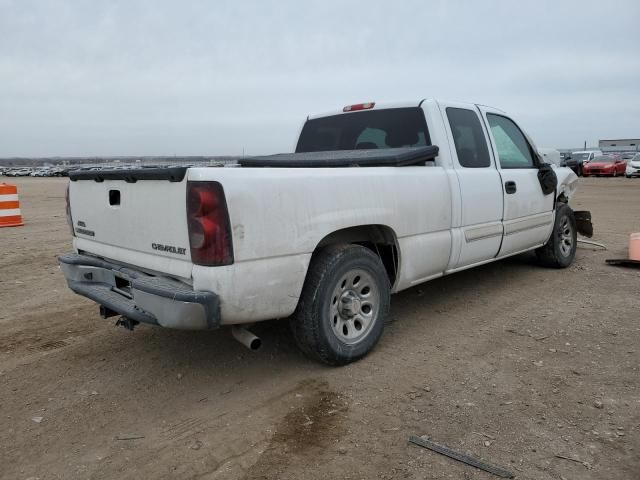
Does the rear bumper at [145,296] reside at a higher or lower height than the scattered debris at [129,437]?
higher

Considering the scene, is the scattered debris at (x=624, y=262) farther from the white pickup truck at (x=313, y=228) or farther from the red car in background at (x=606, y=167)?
the red car in background at (x=606, y=167)

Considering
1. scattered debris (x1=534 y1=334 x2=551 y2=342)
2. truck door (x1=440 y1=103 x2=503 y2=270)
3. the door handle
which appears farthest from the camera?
the door handle

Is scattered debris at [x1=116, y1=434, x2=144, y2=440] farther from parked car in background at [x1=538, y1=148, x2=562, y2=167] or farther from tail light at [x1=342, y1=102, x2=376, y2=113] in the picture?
parked car in background at [x1=538, y1=148, x2=562, y2=167]

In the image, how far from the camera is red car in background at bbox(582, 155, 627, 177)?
100 ft

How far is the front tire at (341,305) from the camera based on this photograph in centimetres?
342

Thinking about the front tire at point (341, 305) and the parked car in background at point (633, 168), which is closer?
the front tire at point (341, 305)

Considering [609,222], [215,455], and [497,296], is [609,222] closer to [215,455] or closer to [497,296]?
[497,296]

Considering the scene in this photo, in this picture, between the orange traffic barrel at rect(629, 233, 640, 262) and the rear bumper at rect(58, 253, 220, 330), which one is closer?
the rear bumper at rect(58, 253, 220, 330)

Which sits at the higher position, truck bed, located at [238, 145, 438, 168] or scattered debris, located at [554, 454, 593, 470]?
truck bed, located at [238, 145, 438, 168]

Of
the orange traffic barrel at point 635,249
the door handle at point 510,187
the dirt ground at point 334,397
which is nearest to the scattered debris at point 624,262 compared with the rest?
the orange traffic barrel at point 635,249

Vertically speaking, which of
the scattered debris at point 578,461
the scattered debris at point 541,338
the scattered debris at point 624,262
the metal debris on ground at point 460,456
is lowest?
the scattered debris at point 578,461

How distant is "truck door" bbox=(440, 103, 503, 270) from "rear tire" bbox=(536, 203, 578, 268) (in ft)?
5.58

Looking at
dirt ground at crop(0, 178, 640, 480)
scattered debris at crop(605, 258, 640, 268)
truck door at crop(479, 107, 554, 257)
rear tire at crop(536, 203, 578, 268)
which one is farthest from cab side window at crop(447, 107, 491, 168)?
scattered debris at crop(605, 258, 640, 268)

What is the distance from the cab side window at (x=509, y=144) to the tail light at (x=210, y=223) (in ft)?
11.0
